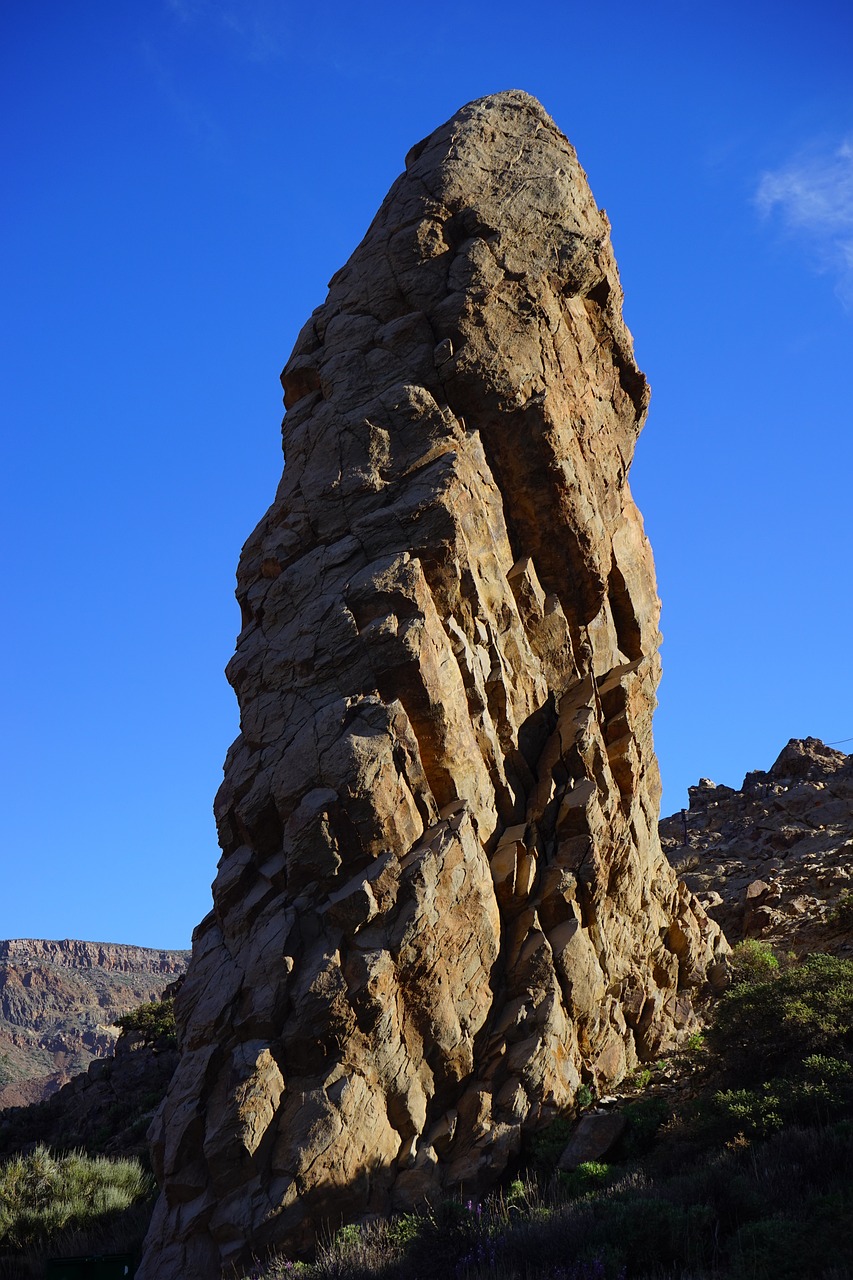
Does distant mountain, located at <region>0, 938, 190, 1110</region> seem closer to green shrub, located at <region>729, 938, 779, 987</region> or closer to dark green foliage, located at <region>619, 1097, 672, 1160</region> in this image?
green shrub, located at <region>729, 938, 779, 987</region>

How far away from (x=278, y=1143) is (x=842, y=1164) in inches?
284

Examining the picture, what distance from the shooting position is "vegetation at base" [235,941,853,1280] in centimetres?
1204

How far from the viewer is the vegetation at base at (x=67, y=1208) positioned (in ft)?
62.5

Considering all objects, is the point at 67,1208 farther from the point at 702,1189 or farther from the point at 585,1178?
the point at 702,1189

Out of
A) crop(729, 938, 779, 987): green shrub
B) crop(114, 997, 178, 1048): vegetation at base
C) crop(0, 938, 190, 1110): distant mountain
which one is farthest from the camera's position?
crop(0, 938, 190, 1110): distant mountain

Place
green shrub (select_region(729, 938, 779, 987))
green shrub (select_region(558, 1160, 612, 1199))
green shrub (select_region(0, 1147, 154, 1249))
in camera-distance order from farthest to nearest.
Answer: green shrub (select_region(729, 938, 779, 987))
green shrub (select_region(0, 1147, 154, 1249))
green shrub (select_region(558, 1160, 612, 1199))

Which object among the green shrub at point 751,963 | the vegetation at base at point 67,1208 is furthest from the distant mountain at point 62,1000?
the green shrub at point 751,963

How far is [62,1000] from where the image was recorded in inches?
3482

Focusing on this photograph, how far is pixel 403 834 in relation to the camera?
54.6 feet

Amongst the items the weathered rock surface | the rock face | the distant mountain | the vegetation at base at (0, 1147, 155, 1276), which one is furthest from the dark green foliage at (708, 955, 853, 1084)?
the distant mountain

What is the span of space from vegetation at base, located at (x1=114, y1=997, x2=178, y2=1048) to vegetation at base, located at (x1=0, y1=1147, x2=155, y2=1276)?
1092 centimetres

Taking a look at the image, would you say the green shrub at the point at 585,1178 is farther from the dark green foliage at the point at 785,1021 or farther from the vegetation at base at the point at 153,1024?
the vegetation at base at the point at 153,1024

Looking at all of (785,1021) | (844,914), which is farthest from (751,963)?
(785,1021)

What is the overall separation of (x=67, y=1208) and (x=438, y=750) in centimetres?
1131
